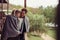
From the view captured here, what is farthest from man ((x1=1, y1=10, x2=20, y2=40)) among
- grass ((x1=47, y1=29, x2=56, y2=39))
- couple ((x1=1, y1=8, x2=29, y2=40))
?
grass ((x1=47, y1=29, x2=56, y2=39))

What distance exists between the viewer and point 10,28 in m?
3.46

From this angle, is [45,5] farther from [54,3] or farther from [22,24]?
[22,24]

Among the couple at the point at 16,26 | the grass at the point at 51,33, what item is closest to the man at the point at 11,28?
the couple at the point at 16,26

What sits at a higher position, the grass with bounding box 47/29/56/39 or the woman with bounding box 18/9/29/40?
the woman with bounding box 18/9/29/40

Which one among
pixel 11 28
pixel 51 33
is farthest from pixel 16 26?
pixel 51 33

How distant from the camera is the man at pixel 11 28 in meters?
3.43

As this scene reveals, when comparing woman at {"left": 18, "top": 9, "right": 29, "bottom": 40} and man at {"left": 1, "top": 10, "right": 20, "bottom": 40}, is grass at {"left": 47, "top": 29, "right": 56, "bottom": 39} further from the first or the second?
man at {"left": 1, "top": 10, "right": 20, "bottom": 40}

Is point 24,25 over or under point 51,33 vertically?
over

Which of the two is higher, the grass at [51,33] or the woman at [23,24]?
the woman at [23,24]

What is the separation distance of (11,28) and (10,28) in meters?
0.02

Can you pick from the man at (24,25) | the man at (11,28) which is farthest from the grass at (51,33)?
the man at (11,28)

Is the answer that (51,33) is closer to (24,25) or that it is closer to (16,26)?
(24,25)

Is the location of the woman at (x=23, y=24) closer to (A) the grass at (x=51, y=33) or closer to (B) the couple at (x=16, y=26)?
(B) the couple at (x=16, y=26)

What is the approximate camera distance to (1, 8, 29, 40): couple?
3.44 metres
